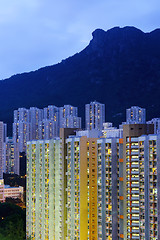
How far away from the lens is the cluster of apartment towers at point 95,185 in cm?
2364

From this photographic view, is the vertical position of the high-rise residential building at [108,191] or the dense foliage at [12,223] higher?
the high-rise residential building at [108,191]

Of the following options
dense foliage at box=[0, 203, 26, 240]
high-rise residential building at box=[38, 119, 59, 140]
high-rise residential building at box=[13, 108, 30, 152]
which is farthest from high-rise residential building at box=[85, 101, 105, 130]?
dense foliage at box=[0, 203, 26, 240]

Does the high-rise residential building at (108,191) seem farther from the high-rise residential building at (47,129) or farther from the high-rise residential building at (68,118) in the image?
the high-rise residential building at (68,118)

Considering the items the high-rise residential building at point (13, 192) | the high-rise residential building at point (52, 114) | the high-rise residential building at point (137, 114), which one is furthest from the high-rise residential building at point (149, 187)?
the high-rise residential building at point (52, 114)

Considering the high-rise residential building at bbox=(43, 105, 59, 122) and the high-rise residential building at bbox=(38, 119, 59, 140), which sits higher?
the high-rise residential building at bbox=(43, 105, 59, 122)

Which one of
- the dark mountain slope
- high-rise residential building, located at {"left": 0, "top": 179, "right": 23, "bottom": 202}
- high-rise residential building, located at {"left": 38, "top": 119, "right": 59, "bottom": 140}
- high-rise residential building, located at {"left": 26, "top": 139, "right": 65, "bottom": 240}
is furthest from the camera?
the dark mountain slope

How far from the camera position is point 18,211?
42.1 m

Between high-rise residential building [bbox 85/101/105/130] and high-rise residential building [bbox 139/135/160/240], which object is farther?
high-rise residential building [bbox 85/101/105/130]

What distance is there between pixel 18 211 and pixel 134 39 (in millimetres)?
84279

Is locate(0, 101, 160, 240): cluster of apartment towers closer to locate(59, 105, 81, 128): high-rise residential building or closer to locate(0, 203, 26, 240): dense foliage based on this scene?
locate(0, 203, 26, 240): dense foliage

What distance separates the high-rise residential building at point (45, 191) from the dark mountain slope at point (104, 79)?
63.6 metres

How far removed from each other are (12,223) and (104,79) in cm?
8070

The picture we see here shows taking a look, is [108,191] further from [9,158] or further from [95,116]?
[95,116]

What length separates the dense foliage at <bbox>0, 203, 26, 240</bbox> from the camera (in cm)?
3403
